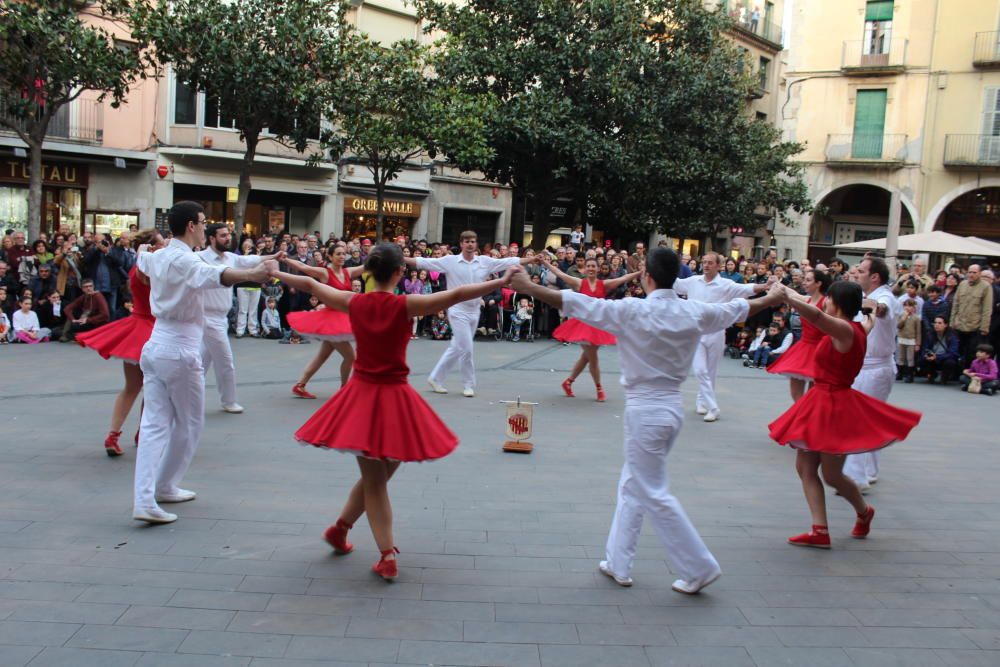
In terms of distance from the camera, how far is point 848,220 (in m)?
37.0

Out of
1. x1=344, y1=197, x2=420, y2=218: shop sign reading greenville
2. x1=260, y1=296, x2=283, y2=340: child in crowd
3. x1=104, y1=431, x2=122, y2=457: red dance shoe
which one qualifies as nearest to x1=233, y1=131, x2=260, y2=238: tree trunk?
x1=260, y1=296, x2=283, y2=340: child in crowd

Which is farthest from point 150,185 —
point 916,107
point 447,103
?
point 916,107

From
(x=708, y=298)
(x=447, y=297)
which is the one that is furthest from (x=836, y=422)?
(x=708, y=298)

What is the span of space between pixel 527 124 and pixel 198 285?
60.5 feet

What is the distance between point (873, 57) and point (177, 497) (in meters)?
34.2

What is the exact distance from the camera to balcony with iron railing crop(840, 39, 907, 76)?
1300 inches

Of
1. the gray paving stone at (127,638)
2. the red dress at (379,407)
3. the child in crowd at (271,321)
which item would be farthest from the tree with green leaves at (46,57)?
the gray paving stone at (127,638)

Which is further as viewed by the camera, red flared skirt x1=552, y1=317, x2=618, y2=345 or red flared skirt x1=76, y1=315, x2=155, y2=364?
red flared skirt x1=552, y1=317, x2=618, y2=345

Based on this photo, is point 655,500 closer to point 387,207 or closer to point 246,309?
point 246,309

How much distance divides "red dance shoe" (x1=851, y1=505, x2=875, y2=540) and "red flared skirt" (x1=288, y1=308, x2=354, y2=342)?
223 inches

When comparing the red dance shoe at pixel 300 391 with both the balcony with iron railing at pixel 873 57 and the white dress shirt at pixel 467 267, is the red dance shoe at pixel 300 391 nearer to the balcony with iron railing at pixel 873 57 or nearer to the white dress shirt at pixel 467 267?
the white dress shirt at pixel 467 267

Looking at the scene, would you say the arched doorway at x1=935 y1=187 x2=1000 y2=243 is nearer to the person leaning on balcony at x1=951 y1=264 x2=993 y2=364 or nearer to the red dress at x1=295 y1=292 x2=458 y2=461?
the person leaning on balcony at x1=951 y1=264 x2=993 y2=364

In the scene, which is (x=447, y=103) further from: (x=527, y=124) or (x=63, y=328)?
(x=63, y=328)

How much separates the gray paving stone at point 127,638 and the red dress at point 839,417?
12.7ft
